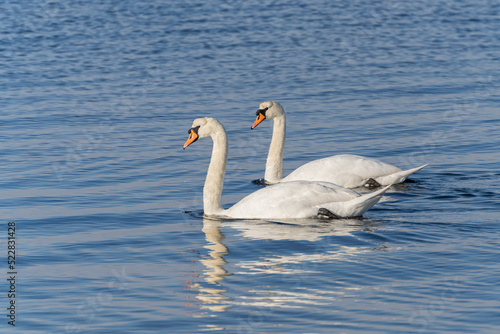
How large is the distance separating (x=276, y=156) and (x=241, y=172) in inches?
30.3

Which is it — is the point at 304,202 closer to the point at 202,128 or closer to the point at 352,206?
the point at 352,206

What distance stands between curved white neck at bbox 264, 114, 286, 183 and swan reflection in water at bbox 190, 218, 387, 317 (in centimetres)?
312

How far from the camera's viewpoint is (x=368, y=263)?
10.4 metres

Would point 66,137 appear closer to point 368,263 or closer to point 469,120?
point 469,120

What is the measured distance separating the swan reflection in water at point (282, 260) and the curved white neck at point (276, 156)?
3123mm

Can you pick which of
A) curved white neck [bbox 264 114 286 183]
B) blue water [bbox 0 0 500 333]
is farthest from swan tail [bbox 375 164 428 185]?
curved white neck [bbox 264 114 286 183]

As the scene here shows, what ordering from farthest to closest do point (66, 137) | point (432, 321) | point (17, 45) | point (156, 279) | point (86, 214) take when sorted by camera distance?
point (17, 45) → point (66, 137) → point (86, 214) → point (156, 279) → point (432, 321)

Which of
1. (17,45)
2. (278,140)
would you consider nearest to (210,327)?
(278,140)

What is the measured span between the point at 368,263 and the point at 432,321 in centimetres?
193

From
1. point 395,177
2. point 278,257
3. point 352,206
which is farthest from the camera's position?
point 395,177

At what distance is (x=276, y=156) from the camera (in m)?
16.2

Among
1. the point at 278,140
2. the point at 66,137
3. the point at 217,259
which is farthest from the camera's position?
the point at 66,137

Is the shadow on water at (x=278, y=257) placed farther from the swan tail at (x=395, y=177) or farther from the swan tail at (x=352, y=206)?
the swan tail at (x=395, y=177)

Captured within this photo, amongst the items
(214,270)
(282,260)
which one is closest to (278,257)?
(282,260)
